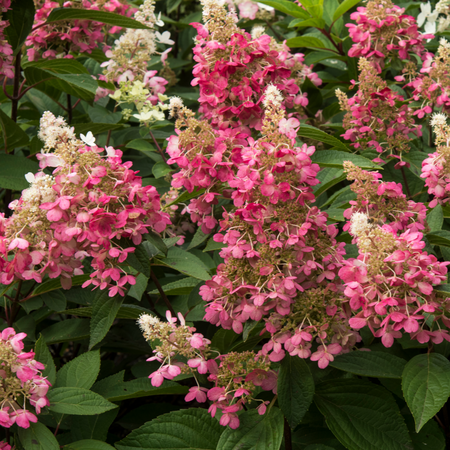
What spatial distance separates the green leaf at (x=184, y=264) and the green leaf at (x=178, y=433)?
409mm

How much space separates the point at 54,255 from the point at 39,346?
0.44 meters

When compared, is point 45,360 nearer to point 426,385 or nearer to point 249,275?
point 249,275

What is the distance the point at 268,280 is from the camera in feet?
4.32

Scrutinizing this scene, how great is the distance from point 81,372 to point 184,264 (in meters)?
0.49

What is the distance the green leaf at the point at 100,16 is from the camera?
2105 millimetres

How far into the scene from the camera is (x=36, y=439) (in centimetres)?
151

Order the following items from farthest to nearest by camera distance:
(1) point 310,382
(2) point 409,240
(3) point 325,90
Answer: (3) point 325,90 → (1) point 310,382 → (2) point 409,240

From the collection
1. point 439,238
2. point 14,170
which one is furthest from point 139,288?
point 439,238

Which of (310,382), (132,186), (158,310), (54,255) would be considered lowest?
(158,310)

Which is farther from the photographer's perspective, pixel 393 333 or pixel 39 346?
pixel 39 346

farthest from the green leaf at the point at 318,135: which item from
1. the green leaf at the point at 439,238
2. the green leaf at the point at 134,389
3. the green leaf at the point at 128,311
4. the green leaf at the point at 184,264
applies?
the green leaf at the point at 134,389

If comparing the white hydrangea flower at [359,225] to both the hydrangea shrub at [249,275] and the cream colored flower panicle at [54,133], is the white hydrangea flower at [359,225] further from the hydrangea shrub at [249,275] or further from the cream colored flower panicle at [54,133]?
the cream colored flower panicle at [54,133]

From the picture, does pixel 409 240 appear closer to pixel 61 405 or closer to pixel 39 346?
pixel 61 405

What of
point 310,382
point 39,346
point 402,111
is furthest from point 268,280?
point 402,111
